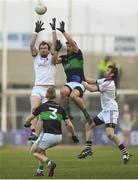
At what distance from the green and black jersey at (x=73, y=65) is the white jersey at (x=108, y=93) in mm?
782

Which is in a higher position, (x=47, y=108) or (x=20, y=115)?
(x=47, y=108)

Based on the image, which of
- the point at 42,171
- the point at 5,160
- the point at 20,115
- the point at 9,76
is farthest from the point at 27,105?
the point at 42,171

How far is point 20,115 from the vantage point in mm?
42969

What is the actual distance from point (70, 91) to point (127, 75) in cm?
2309

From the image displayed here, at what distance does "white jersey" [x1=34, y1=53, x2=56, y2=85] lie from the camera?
21578mm

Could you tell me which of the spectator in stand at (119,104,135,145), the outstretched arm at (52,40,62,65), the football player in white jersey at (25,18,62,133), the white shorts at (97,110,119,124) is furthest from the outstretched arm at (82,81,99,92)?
the spectator in stand at (119,104,135,145)

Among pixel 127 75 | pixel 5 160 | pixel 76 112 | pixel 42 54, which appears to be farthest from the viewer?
pixel 127 75

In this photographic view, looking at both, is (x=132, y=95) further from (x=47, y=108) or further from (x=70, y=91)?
(x=47, y=108)

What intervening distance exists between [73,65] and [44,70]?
3.62 feet

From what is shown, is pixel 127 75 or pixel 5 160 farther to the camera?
pixel 127 75

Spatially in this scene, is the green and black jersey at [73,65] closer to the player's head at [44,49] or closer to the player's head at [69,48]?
the player's head at [69,48]

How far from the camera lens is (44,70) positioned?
71.1ft

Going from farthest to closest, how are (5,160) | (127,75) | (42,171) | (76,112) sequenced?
(127,75) < (76,112) < (5,160) < (42,171)

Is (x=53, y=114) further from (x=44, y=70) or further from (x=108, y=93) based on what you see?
(x=108, y=93)
